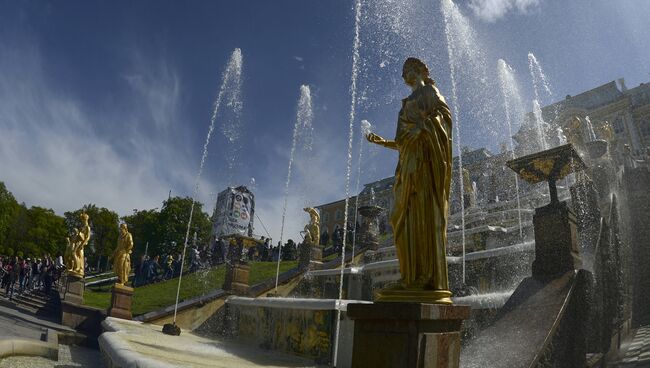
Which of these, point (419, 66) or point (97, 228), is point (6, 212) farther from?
point (419, 66)

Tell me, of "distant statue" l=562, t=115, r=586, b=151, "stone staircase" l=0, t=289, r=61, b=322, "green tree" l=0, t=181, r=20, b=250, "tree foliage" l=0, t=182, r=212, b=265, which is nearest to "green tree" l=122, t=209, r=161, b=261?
"tree foliage" l=0, t=182, r=212, b=265

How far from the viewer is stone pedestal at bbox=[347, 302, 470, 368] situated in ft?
11.4

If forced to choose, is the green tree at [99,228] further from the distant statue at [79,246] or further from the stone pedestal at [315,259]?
the stone pedestal at [315,259]

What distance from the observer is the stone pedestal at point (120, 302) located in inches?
550

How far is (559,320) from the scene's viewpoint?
4879mm

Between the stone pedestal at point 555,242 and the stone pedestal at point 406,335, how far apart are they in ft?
10.0

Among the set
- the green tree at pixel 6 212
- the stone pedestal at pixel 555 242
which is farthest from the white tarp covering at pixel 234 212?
the stone pedestal at pixel 555 242

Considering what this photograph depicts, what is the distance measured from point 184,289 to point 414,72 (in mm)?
19143

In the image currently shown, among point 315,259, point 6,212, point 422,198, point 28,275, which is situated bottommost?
point 28,275

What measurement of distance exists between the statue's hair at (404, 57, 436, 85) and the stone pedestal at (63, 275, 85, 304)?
1777 cm

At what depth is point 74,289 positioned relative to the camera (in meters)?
18.1

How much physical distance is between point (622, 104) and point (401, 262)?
62692 millimetres

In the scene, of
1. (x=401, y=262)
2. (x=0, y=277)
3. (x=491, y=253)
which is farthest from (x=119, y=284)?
(x=0, y=277)

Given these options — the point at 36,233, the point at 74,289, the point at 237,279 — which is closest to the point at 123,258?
the point at 74,289
